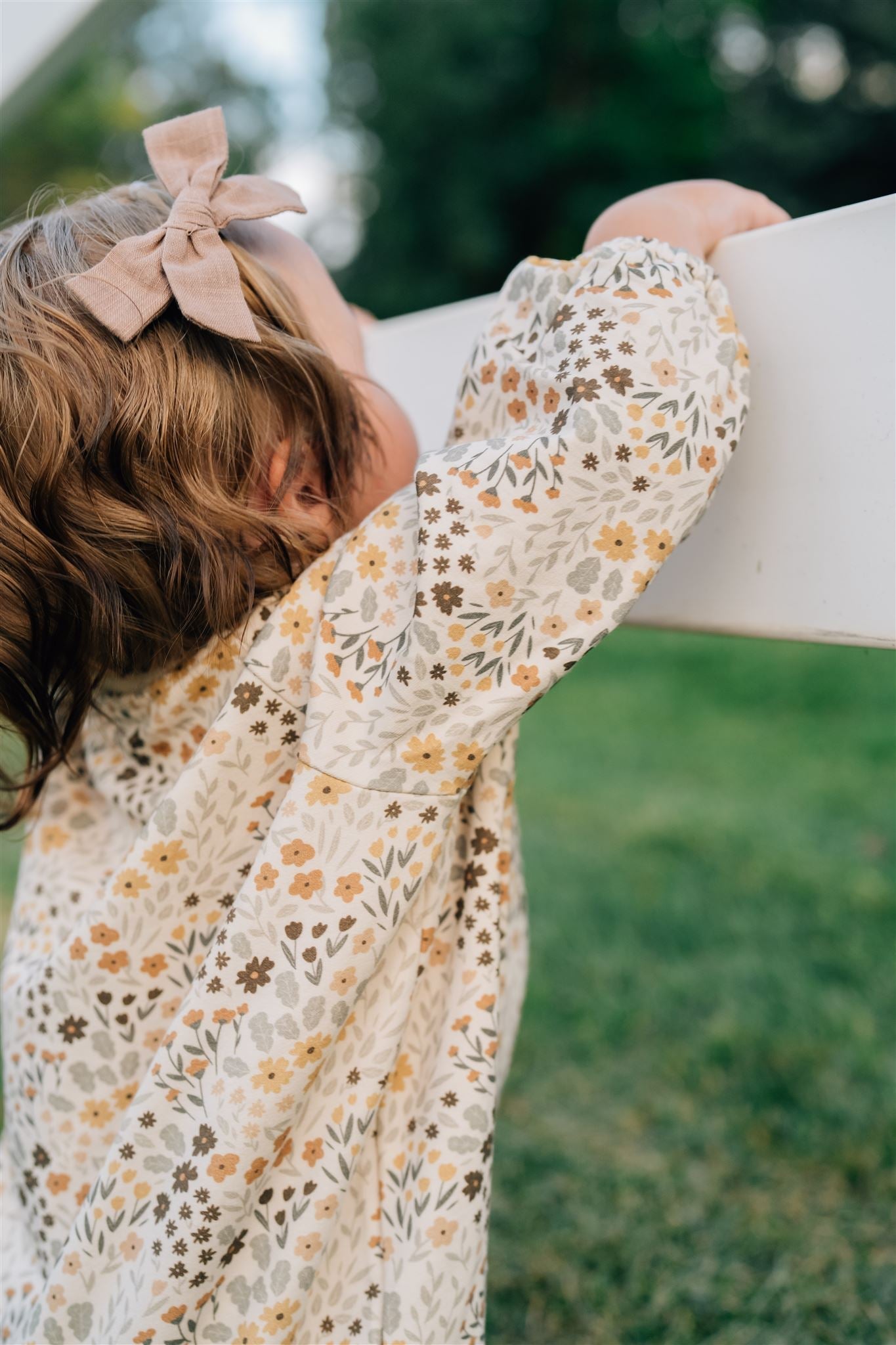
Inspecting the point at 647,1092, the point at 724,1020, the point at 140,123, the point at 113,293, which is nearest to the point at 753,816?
the point at 724,1020

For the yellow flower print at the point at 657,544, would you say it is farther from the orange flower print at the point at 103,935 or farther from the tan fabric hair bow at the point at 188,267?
the orange flower print at the point at 103,935

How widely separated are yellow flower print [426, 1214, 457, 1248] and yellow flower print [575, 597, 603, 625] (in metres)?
0.39

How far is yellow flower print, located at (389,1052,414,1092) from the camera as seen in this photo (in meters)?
0.76

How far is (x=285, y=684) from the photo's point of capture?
0.76m

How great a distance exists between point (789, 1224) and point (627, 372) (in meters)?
0.90

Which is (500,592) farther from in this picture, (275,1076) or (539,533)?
(275,1076)

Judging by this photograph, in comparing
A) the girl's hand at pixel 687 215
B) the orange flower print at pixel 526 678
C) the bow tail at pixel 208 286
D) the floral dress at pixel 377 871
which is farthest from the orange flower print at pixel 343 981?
the girl's hand at pixel 687 215

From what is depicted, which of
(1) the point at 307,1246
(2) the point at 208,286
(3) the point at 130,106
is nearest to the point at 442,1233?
(1) the point at 307,1246

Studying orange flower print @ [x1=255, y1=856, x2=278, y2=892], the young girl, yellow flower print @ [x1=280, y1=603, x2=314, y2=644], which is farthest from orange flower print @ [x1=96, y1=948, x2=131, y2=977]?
yellow flower print @ [x1=280, y1=603, x2=314, y2=644]

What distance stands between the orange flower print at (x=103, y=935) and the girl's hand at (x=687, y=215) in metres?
0.60

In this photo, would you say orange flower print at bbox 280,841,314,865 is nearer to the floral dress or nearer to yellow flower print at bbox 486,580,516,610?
the floral dress

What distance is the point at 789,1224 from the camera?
1.13m

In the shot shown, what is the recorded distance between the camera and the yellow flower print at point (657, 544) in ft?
2.27

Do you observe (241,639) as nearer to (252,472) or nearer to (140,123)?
(252,472)
